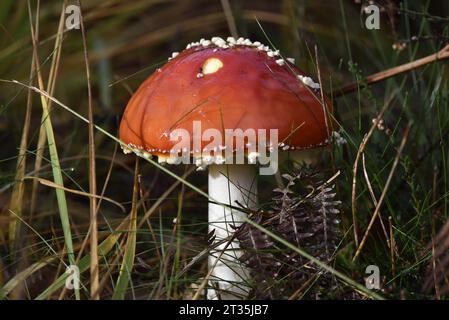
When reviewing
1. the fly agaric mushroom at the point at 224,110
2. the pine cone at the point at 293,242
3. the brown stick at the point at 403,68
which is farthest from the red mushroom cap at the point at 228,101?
the brown stick at the point at 403,68

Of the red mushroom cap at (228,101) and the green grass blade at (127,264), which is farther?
the red mushroom cap at (228,101)

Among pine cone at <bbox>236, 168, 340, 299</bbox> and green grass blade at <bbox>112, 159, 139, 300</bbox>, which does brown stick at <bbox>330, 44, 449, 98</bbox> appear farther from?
green grass blade at <bbox>112, 159, 139, 300</bbox>

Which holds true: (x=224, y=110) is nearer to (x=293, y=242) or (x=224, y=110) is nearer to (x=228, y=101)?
(x=228, y=101)

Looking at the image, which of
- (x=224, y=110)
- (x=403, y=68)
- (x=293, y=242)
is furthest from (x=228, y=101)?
(x=403, y=68)

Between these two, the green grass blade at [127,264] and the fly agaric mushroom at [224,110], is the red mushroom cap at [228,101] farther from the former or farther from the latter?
the green grass blade at [127,264]

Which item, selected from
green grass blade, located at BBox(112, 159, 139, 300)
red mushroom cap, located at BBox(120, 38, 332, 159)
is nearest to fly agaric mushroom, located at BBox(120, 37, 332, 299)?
red mushroom cap, located at BBox(120, 38, 332, 159)

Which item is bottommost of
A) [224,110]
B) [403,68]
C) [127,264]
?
[127,264]

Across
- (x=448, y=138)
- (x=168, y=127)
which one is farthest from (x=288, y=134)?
(x=448, y=138)
